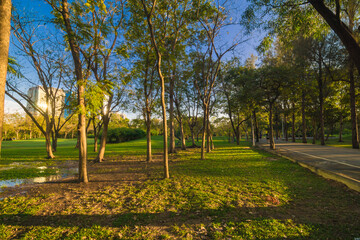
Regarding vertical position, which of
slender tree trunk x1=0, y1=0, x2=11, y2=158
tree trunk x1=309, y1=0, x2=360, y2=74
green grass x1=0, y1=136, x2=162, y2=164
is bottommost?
green grass x1=0, y1=136, x2=162, y2=164

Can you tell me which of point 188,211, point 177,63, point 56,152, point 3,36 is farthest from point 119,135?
point 3,36

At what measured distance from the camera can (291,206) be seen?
4.58 metres

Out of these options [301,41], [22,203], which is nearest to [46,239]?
[22,203]

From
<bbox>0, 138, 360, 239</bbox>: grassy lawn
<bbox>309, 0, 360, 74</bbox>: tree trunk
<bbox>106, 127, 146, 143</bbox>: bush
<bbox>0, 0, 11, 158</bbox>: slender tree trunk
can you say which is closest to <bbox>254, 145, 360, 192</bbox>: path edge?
<bbox>0, 138, 360, 239</bbox>: grassy lawn

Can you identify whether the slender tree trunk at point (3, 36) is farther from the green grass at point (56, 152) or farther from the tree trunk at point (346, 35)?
the green grass at point (56, 152)

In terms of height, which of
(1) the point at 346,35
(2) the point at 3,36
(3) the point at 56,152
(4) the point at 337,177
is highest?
(1) the point at 346,35

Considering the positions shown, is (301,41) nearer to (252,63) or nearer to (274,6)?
(252,63)

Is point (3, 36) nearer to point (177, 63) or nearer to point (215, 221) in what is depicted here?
point (215, 221)

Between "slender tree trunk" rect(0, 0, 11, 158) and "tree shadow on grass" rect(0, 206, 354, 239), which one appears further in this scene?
"tree shadow on grass" rect(0, 206, 354, 239)

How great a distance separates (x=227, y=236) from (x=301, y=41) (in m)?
25.1

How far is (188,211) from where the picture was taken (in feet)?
14.4

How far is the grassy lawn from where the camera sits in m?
3.45

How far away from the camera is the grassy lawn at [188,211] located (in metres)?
3.45

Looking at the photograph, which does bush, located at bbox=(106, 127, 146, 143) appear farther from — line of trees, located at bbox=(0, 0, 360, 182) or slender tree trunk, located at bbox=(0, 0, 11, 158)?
slender tree trunk, located at bbox=(0, 0, 11, 158)
